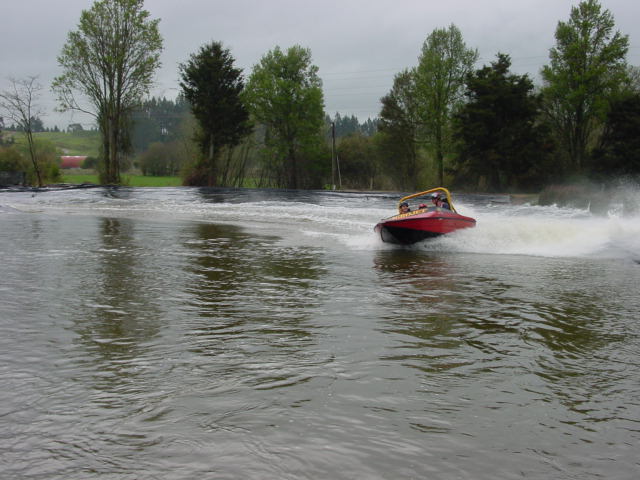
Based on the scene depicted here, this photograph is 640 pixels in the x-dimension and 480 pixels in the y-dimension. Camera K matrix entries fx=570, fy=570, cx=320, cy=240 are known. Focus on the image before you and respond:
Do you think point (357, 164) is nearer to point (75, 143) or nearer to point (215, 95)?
point (215, 95)

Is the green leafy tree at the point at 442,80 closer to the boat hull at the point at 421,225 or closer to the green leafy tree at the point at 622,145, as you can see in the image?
the green leafy tree at the point at 622,145

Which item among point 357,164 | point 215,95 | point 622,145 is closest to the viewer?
point 622,145

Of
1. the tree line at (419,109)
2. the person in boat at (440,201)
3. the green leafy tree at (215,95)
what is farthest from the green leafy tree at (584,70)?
the person in boat at (440,201)

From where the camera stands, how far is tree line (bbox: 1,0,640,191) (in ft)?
143

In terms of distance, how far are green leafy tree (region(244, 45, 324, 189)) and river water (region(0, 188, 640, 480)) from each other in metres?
45.3

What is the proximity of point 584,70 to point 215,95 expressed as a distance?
3058 centimetres

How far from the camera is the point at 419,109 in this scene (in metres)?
52.6

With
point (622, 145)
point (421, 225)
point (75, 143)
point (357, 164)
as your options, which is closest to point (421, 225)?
point (421, 225)

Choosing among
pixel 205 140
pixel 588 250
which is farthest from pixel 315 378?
pixel 205 140

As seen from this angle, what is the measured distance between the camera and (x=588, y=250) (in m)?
14.7

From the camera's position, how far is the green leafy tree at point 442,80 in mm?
51531

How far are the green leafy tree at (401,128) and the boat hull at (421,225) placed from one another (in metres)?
40.7

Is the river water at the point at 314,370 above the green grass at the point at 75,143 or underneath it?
underneath

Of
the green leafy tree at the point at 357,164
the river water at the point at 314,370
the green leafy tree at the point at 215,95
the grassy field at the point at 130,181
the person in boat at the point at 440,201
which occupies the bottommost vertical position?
the river water at the point at 314,370
